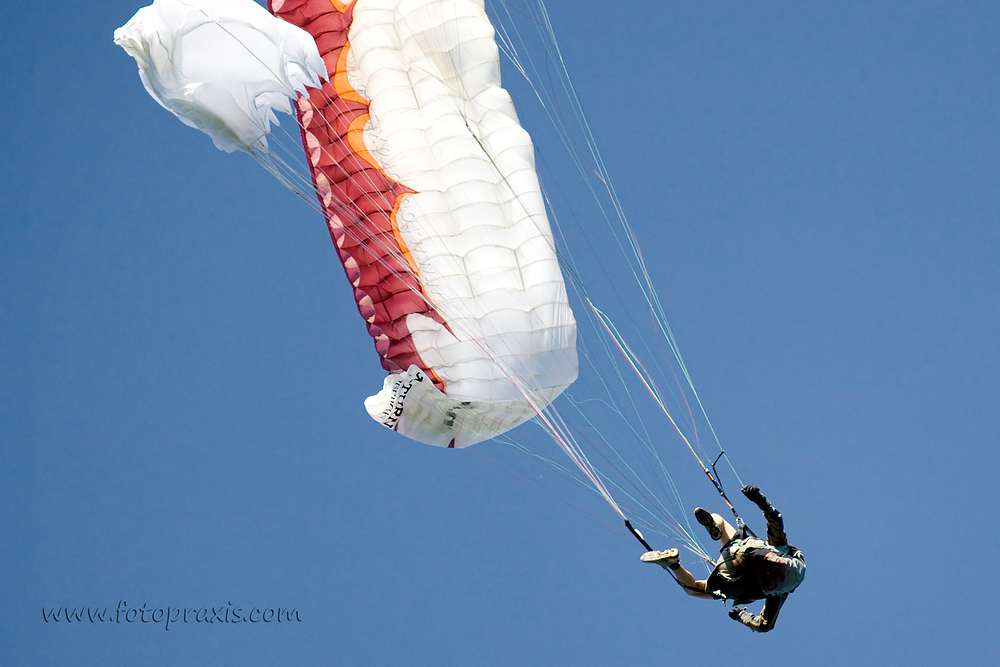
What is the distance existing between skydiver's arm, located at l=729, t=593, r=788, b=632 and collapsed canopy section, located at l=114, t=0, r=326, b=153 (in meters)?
3.85

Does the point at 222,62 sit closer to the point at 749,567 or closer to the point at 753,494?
the point at 753,494

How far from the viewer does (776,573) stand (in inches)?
292

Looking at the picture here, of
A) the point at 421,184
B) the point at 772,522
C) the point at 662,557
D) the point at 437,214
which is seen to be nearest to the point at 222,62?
the point at 421,184

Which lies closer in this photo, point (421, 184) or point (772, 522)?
point (772, 522)

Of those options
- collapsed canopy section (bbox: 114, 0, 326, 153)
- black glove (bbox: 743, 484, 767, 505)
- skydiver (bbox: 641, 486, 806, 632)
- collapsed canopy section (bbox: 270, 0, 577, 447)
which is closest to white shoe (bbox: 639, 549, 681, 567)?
skydiver (bbox: 641, 486, 806, 632)

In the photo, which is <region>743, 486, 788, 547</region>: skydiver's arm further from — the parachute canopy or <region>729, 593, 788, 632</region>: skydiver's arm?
the parachute canopy

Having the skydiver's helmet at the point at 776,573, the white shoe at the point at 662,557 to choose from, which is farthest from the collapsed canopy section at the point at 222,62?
the skydiver's helmet at the point at 776,573

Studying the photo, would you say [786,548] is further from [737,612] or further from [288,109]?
[288,109]

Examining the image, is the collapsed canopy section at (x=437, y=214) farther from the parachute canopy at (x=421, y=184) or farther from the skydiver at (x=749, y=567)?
the skydiver at (x=749, y=567)

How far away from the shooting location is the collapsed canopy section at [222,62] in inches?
294

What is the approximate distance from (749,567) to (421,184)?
299 cm

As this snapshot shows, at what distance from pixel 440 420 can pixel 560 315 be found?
1.04m

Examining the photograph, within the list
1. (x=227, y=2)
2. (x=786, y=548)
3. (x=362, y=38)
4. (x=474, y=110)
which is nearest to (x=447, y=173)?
(x=474, y=110)

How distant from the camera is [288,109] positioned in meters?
7.84
